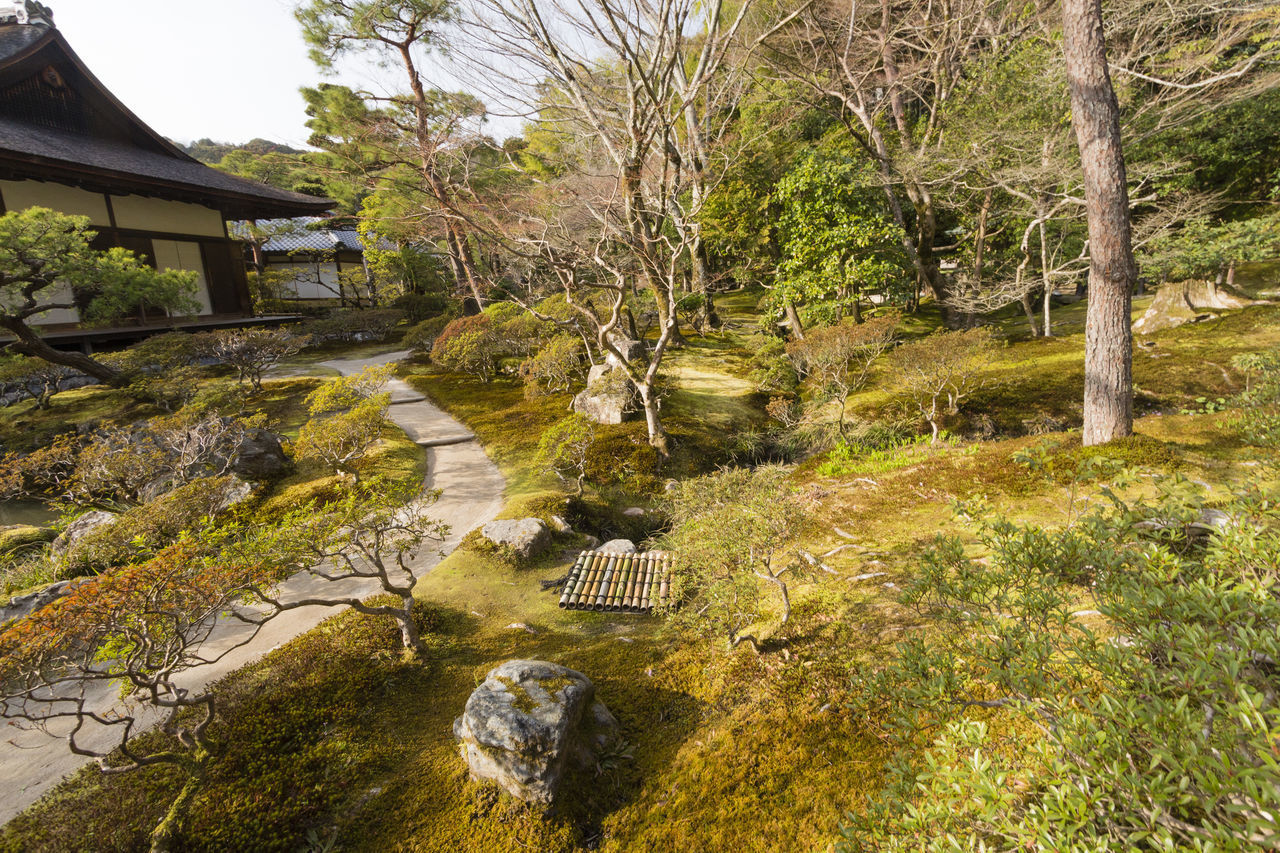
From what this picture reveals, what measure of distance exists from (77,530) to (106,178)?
40.9 ft

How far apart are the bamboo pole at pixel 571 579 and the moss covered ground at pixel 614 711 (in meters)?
0.27

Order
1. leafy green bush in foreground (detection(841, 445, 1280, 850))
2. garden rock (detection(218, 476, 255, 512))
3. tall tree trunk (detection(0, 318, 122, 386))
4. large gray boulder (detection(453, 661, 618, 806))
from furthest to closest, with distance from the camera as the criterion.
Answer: tall tree trunk (detection(0, 318, 122, 386)) < garden rock (detection(218, 476, 255, 512)) < large gray boulder (detection(453, 661, 618, 806)) < leafy green bush in foreground (detection(841, 445, 1280, 850))

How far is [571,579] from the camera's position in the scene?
661cm

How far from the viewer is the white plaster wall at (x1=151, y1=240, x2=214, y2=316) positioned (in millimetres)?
17047

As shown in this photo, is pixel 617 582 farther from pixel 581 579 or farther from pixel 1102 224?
pixel 1102 224

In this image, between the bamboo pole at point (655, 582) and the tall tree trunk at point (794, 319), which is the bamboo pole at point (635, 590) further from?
the tall tree trunk at point (794, 319)

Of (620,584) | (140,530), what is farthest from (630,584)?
(140,530)

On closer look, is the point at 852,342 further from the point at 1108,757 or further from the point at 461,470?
the point at 1108,757

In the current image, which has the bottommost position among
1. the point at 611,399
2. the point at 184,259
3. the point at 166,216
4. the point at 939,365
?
the point at 611,399

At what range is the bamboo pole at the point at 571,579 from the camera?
20.8 feet

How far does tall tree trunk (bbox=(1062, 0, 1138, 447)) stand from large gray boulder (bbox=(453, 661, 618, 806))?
7.08 meters

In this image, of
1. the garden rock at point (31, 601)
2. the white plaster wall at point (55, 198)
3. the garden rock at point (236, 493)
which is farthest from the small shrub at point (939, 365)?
the white plaster wall at point (55, 198)

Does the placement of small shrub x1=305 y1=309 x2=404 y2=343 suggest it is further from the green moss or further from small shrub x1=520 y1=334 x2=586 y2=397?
the green moss

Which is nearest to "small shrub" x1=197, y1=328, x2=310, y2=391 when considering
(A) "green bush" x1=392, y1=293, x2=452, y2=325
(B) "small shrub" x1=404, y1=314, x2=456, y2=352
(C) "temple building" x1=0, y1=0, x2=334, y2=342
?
(C) "temple building" x1=0, y1=0, x2=334, y2=342
